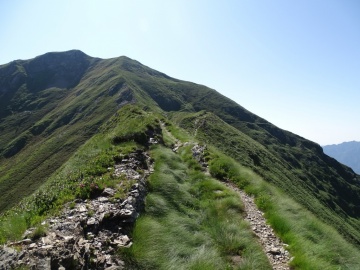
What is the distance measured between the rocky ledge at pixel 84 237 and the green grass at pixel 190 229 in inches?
21.3

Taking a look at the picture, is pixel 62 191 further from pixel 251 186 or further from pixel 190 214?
pixel 251 186

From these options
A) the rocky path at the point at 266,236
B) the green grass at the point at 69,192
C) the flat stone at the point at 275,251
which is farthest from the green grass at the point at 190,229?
the green grass at the point at 69,192

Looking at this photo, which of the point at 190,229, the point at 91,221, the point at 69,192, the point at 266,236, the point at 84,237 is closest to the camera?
the point at 84,237

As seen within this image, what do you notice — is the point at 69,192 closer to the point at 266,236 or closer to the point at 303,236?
the point at 266,236

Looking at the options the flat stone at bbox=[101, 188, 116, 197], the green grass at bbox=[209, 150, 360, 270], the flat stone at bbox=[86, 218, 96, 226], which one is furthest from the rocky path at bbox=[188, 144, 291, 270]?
the flat stone at bbox=[86, 218, 96, 226]

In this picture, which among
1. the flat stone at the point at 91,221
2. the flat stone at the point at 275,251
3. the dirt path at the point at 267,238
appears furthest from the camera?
the flat stone at the point at 275,251

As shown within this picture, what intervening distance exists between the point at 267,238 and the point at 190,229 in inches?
138

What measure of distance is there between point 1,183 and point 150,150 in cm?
15147

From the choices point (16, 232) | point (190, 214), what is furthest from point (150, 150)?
point (16, 232)

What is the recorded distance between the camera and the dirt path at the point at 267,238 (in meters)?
11.0

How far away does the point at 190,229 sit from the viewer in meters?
12.2

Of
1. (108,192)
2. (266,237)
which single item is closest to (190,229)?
(266,237)

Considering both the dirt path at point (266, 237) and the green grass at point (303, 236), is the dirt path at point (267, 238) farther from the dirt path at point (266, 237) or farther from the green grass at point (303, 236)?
the green grass at point (303, 236)

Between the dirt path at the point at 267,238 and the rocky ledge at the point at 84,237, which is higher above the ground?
the dirt path at the point at 267,238
